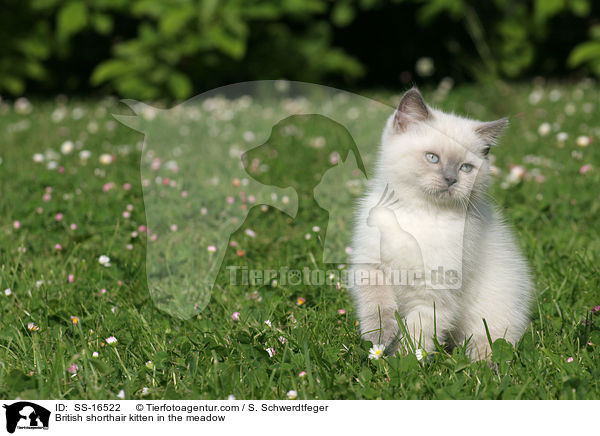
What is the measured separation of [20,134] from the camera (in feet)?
18.6

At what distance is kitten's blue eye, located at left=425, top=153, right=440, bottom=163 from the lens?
2107mm

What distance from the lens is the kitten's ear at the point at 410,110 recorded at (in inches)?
81.1

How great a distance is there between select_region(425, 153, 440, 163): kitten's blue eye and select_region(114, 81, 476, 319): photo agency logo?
3.5 inches

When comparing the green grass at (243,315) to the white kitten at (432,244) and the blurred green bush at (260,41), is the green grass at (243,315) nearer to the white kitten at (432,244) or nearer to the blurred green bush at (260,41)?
the white kitten at (432,244)

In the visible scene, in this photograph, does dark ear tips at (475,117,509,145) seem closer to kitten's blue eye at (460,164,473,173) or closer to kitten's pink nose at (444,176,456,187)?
kitten's blue eye at (460,164,473,173)

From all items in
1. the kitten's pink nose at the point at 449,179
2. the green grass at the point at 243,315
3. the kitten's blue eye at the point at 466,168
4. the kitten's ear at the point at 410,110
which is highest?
the kitten's ear at the point at 410,110

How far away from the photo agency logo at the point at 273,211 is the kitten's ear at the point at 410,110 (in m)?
0.07

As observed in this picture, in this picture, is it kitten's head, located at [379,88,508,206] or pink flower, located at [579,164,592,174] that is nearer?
kitten's head, located at [379,88,508,206]
